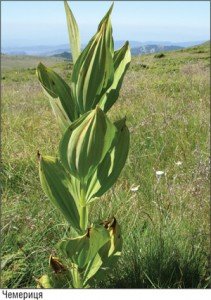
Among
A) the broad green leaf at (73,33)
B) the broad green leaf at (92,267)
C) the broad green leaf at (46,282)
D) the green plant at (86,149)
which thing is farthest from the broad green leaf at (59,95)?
the broad green leaf at (46,282)

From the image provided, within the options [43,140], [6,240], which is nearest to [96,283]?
[6,240]

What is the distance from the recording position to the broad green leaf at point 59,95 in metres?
1.97

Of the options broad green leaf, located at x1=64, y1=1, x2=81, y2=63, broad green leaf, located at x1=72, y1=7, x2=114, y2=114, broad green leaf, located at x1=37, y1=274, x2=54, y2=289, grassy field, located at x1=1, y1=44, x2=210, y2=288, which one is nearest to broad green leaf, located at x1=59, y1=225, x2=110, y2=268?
broad green leaf, located at x1=37, y1=274, x2=54, y2=289

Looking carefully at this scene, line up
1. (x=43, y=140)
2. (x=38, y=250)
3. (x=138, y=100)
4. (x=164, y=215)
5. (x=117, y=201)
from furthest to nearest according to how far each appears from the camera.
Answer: (x=138, y=100) → (x=43, y=140) → (x=117, y=201) → (x=164, y=215) → (x=38, y=250)

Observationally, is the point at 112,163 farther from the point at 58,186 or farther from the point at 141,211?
the point at 141,211

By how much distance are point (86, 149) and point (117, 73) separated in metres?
0.39

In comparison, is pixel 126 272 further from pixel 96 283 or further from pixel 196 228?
pixel 196 228

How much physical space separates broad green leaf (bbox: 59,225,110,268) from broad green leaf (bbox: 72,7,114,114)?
0.52 m

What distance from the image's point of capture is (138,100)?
636 centimetres

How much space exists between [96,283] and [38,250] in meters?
0.39

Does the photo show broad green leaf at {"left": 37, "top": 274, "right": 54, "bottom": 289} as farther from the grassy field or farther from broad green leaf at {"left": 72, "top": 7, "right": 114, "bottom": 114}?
broad green leaf at {"left": 72, "top": 7, "right": 114, "bottom": 114}

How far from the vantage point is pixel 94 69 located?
73.2 inches

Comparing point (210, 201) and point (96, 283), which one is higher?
point (210, 201)

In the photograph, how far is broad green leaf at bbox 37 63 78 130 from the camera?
197 centimetres
